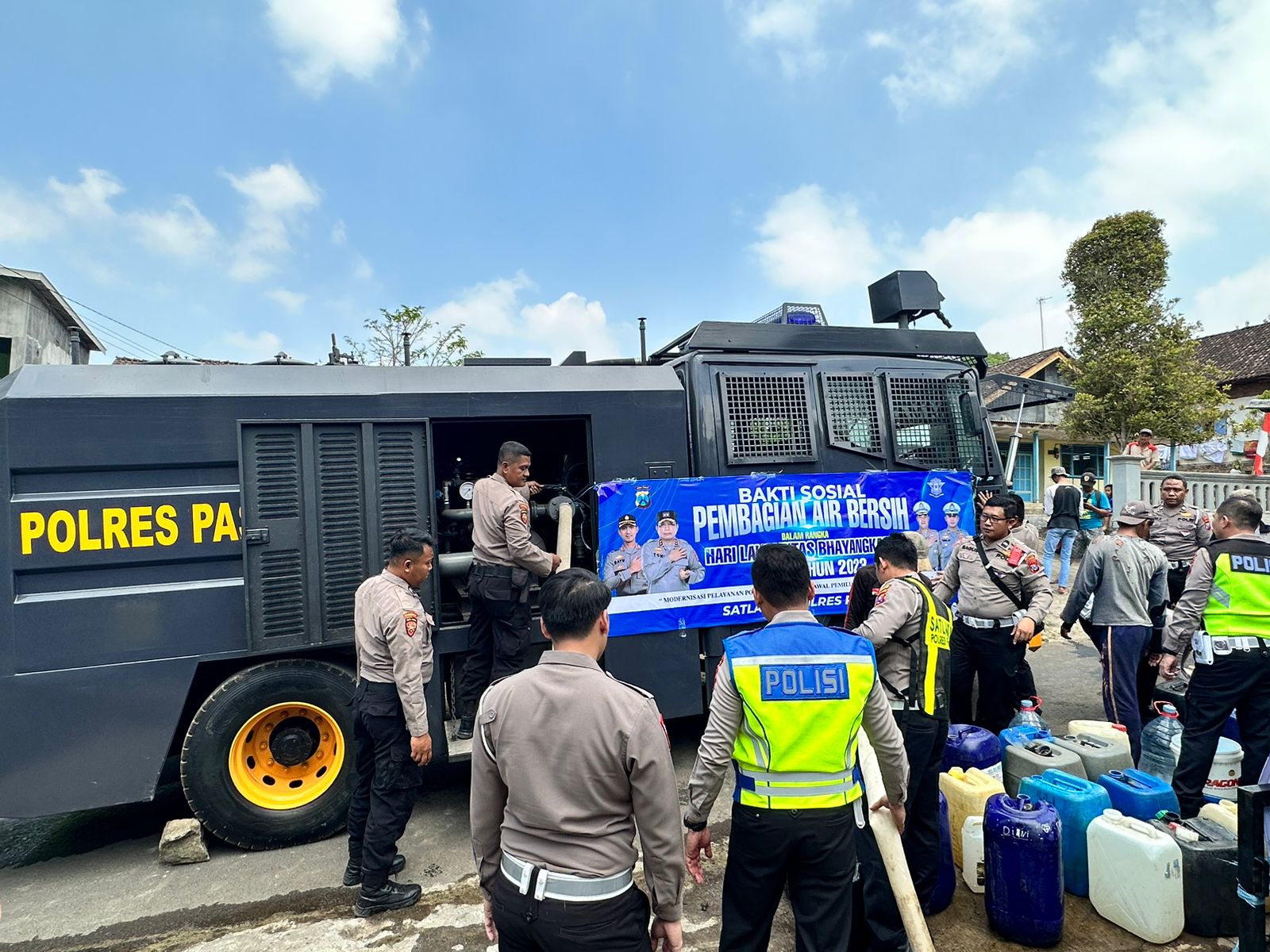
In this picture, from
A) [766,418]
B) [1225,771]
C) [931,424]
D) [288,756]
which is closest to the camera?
[1225,771]

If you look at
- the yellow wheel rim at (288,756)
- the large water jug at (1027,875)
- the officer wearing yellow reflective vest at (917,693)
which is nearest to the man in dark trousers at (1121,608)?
the large water jug at (1027,875)

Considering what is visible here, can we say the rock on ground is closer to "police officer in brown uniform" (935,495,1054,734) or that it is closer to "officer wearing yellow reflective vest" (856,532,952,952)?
"officer wearing yellow reflective vest" (856,532,952,952)

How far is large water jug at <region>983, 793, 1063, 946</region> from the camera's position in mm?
2855

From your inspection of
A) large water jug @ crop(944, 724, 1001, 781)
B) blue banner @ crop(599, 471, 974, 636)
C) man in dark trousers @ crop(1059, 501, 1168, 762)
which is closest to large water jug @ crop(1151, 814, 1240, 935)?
large water jug @ crop(944, 724, 1001, 781)

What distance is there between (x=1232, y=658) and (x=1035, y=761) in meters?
1.18

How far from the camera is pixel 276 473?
13.0 feet

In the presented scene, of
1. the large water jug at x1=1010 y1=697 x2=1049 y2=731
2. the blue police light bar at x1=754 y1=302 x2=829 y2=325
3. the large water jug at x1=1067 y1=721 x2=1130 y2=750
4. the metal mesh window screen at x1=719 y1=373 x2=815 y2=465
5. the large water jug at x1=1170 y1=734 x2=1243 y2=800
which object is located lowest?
the large water jug at x1=1170 y1=734 x2=1243 y2=800

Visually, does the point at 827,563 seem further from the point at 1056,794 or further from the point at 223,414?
the point at 223,414

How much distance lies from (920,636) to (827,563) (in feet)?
6.56

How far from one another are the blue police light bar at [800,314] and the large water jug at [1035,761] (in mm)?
3464

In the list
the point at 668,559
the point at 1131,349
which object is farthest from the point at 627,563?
the point at 1131,349

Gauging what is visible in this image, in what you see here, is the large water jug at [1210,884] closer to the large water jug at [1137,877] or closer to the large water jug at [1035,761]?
the large water jug at [1137,877]

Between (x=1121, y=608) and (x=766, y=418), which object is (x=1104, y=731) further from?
(x=766, y=418)

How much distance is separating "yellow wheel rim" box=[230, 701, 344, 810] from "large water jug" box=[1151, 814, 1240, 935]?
13.6ft
